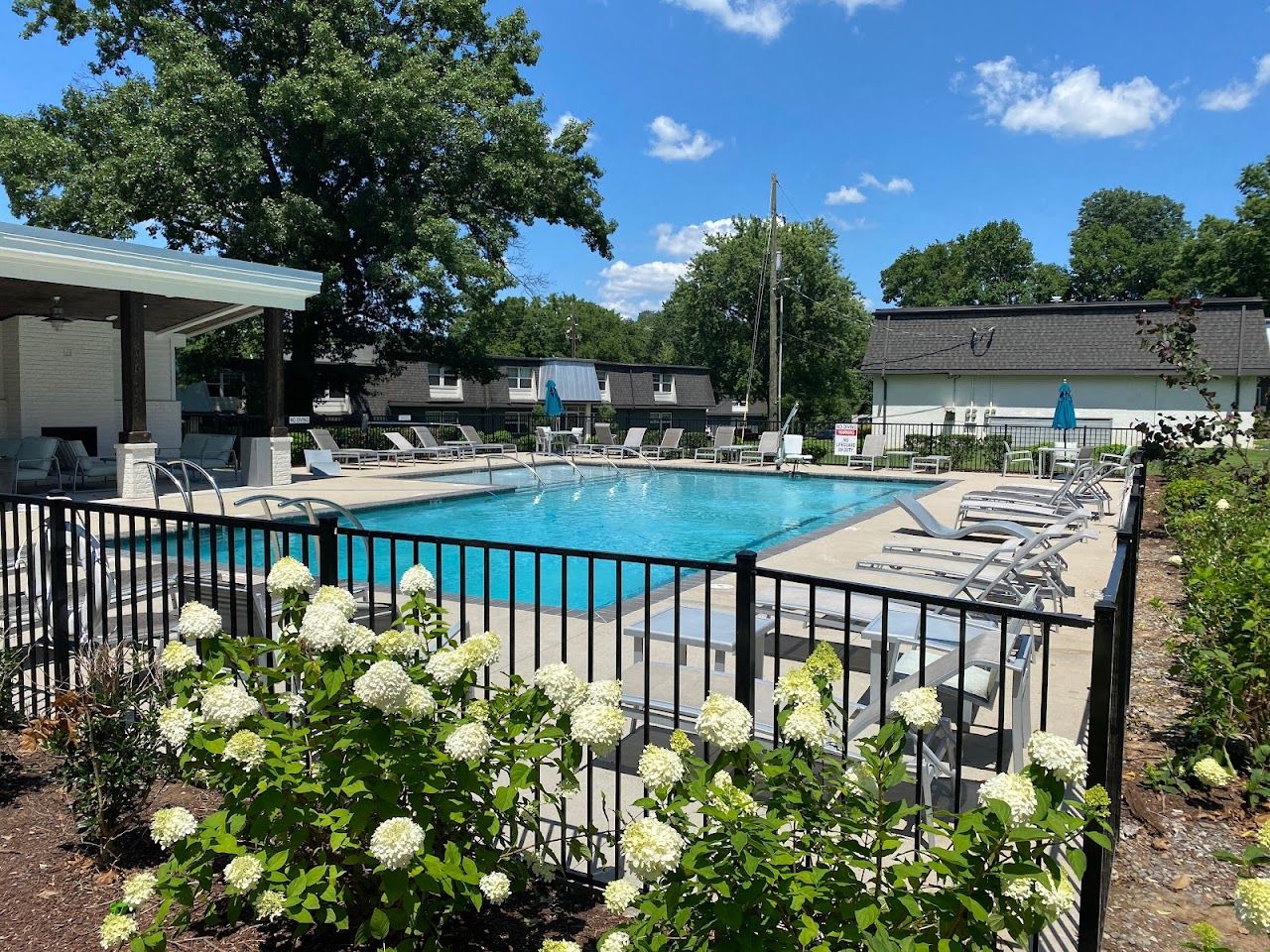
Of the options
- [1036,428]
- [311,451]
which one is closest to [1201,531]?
[311,451]

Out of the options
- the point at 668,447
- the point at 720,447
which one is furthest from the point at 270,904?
the point at 668,447

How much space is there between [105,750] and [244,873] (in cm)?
128

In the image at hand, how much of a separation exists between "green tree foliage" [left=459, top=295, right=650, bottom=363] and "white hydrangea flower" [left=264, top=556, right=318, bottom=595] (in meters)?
66.1

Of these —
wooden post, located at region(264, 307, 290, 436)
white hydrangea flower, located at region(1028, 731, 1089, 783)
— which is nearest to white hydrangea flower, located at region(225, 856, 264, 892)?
white hydrangea flower, located at region(1028, 731, 1089, 783)

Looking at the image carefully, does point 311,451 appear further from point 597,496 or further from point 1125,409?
point 1125,409

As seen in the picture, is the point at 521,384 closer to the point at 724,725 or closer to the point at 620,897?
the point at 724,725

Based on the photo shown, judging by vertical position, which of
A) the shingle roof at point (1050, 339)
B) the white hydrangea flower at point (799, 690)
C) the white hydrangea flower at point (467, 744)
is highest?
the shingle roof at point (1050, 339)

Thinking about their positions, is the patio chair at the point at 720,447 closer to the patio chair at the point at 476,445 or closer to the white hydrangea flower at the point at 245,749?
the patio chair at the point at 476,445

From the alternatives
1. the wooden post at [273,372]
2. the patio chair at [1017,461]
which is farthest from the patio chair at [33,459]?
the patio chair at [1017,461]

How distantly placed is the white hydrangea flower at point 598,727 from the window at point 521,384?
4349 centimetres

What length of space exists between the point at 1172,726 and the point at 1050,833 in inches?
131

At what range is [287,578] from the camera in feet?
8.27

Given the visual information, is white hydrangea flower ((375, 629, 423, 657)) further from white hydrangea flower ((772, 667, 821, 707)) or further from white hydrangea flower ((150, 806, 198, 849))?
white hydrangea flower ((772, 667, 821, 707))

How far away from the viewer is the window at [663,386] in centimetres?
4738
